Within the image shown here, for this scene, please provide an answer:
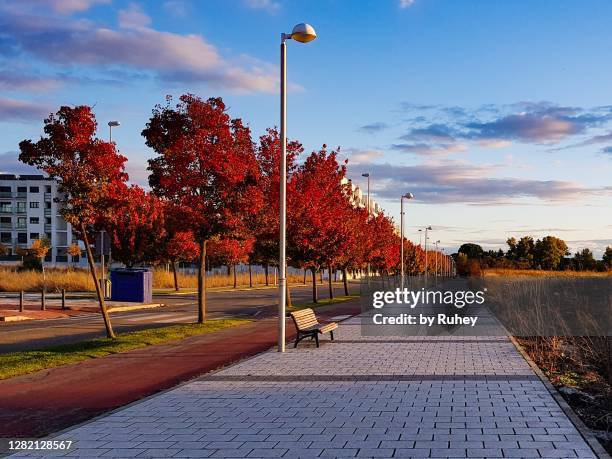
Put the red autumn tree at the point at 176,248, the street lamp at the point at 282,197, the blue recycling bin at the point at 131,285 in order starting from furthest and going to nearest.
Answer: the red autumn tree at the point at 176,248, the blue recycling bin at the point at 131,285, the street lamp at the point at 282,197

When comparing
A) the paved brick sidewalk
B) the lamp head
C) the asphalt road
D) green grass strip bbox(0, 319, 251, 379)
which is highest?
the lamp head

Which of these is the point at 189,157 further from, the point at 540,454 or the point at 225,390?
the point at 540,454

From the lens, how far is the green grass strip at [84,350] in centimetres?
1313

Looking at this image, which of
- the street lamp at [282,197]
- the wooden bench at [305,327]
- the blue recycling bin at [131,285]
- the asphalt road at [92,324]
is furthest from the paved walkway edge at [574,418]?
the blue recycling bin at [131,285]

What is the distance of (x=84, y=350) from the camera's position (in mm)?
15430

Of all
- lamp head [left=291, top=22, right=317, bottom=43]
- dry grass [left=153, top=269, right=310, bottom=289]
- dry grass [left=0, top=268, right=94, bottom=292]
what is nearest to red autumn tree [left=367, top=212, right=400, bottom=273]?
dry grass [left=153, top=269, right=310, bottom=289]

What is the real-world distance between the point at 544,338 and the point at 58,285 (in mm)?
32553

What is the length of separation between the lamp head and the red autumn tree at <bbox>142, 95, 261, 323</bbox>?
6.59 meters

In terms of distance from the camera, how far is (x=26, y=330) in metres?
21.3

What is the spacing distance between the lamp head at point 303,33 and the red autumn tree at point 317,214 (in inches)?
554

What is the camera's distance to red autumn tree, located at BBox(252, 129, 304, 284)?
23764mm

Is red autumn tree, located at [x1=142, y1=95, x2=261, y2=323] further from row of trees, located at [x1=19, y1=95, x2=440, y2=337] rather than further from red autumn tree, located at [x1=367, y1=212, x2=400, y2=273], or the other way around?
red autumn tree, located at [x1=367, y1=212, x2=400, y2=273]

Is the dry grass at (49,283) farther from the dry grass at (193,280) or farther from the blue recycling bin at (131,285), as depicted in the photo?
the dry grass at (193,280)

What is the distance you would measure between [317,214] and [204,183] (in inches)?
397
